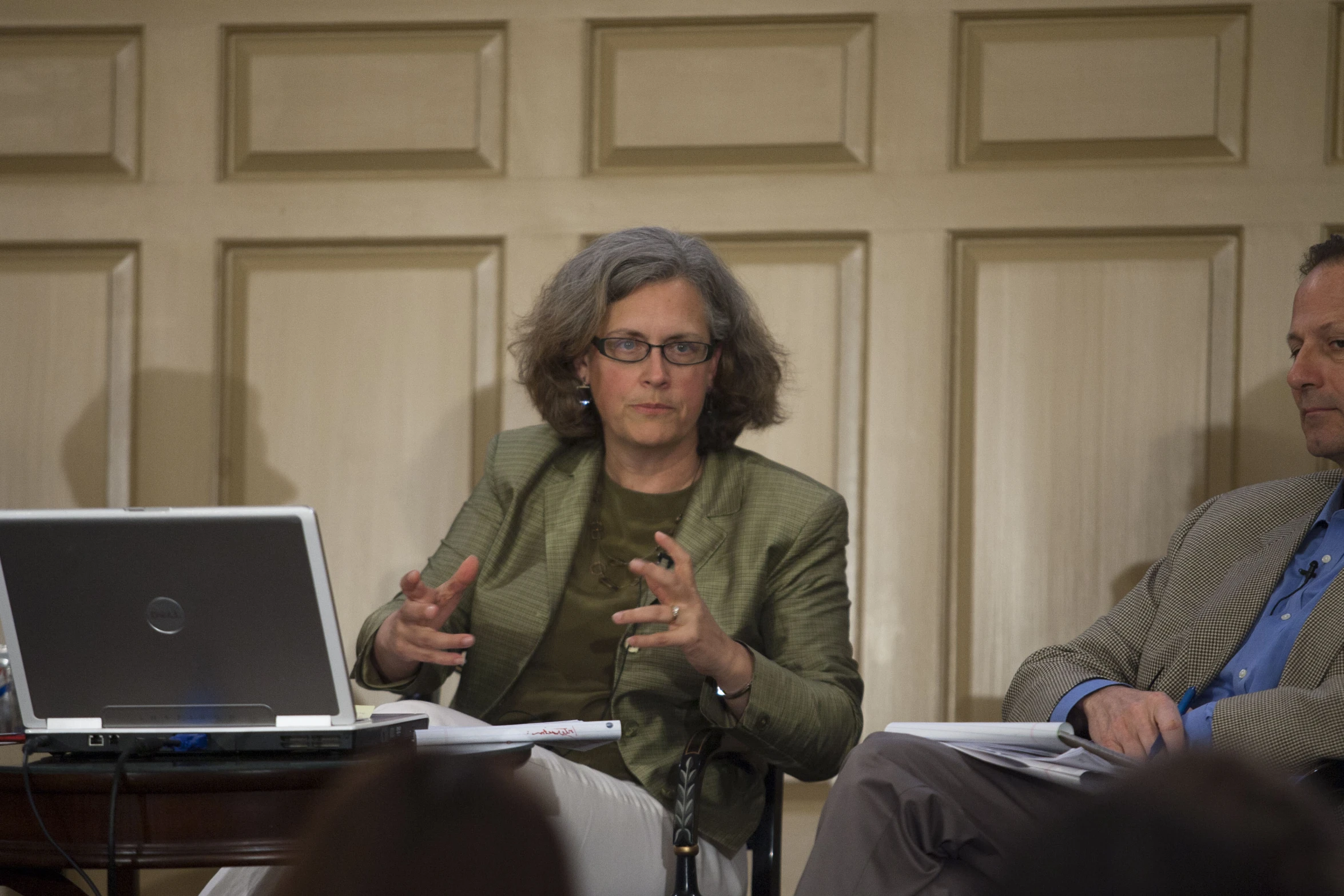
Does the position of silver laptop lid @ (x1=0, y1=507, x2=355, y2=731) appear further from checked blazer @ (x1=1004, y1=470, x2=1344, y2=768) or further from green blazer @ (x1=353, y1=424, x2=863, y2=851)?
checked blazer @ (x1=1004, y1=470, x2=1344, y2=768)

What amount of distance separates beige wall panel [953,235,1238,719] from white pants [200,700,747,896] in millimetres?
1306

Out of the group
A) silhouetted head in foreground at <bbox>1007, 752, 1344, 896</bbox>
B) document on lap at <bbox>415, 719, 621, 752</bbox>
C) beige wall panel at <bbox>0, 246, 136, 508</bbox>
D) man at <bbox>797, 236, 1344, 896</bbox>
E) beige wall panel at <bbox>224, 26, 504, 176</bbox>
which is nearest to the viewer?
silhouetted head in foreground at <bbox>1007, 752, 1344, 896</bbox>

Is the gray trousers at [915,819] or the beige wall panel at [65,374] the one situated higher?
the beige wall panel at [65,374]

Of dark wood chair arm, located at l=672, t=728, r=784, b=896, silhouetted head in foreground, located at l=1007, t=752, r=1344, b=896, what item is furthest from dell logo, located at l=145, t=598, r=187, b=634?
silhouetted head in foreground, located at l=1007, t=752, r=1344, b=896

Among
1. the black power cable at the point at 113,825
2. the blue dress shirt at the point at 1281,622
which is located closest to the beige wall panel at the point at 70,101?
the black power cable at the point at 113,825

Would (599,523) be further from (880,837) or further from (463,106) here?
(463,106)

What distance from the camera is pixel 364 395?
3316 mm

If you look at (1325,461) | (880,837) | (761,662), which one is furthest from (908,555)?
(880,837)

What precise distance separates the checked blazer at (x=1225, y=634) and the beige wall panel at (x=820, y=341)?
99 centimetres

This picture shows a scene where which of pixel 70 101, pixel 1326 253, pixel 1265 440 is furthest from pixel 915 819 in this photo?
pixel 70 101

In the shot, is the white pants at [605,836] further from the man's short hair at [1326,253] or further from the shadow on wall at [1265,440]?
the shadow on wall at [1265,440]

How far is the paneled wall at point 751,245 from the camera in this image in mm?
3074

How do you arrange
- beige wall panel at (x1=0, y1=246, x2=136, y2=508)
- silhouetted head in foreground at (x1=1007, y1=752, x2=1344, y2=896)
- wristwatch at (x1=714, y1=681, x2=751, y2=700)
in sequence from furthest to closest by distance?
1. beige wall panel at (x1=0, y1=246, x2=136, y2=508)
2. wristwatch at (x1=714, y1=681, x2=751, y2=700)
3. silhouetted head in foreground at (x1=1007, y1=752, x2=1344, y2=896)

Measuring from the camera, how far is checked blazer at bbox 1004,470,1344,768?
1.82m
